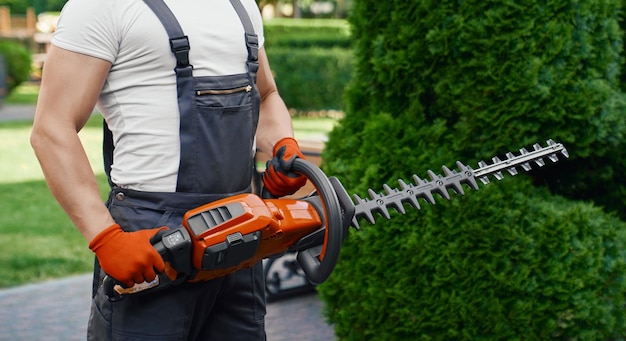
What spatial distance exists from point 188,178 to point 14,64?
57.3 feet

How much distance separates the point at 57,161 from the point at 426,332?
1.91 m

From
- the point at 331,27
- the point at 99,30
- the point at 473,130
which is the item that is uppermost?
the point at 99,30

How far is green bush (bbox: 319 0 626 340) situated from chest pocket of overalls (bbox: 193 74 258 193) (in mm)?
1222

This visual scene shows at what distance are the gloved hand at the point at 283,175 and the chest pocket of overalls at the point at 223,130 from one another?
0.35 feet

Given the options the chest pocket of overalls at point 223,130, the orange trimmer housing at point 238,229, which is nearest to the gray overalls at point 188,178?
the chest pocket of overalls at point 223,130

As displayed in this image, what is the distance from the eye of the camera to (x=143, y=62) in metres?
2.15

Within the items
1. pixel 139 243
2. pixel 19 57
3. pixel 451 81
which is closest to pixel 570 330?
pixel 451 81

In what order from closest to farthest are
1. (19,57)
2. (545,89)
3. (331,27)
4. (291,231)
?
1. (291,231)
2. (545,89)
3. (19,57)
4. (331,27)

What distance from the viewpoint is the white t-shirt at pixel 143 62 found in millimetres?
2078

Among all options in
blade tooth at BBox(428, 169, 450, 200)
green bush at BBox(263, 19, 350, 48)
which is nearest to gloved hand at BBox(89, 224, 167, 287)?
blade tooth at BBox(428, 169, 450, 200)

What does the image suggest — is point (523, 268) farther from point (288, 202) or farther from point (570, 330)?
point (288, 202)

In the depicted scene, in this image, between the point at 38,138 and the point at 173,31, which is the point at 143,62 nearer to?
the point at 173,31

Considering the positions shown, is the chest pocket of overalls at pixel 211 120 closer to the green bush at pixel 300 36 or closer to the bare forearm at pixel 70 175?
the bare forearm at pixel 70 175

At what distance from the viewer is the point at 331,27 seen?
22969 mm
